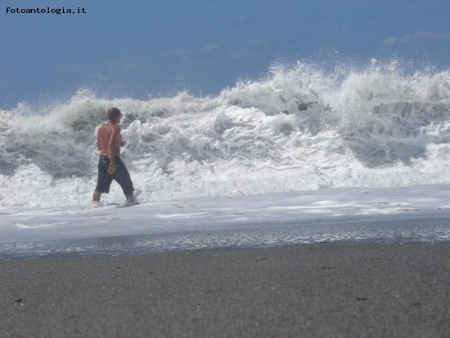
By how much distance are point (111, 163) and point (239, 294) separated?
605cm

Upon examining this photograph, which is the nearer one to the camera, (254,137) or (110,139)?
(110,139)

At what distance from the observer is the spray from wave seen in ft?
37.0

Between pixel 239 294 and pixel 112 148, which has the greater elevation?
pixel 112 148

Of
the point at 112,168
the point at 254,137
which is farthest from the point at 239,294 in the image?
the point at 254,137

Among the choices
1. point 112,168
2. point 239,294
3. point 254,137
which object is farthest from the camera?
point 254,137

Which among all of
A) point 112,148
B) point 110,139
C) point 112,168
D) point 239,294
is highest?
point 110,139

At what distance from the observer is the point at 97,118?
13.8 metres

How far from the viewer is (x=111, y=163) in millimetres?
8789

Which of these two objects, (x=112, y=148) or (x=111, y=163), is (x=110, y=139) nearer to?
(x=112, y=148)

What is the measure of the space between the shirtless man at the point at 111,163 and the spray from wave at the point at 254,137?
4.73 ft

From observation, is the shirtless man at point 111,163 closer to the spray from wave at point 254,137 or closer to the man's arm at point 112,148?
the man's arm at point 112,148

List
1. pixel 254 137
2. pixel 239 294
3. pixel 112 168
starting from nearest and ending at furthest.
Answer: pixel 239 294 → pixel 112 168 → pixel 254 137

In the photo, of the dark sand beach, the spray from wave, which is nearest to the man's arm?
the spray from wave

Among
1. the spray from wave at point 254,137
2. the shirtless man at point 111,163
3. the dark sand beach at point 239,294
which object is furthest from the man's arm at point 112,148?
the dark sand beach at point 239,294
